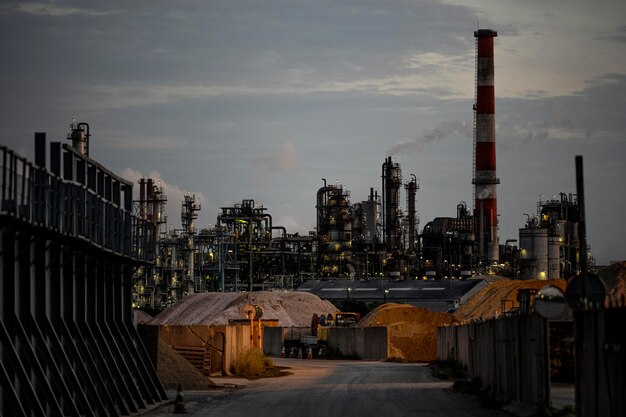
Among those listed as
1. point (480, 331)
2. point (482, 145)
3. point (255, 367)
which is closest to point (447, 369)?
point (255, 367)

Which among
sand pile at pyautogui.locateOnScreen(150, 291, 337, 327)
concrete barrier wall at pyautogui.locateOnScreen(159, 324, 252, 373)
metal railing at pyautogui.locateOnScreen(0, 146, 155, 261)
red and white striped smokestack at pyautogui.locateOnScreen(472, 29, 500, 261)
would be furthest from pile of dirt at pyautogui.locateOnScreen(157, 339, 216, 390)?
red and white striped smokestack at pyautogui.locateOnScreen(472, 29, 500, 261)

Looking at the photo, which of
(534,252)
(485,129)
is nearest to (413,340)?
(485,129)

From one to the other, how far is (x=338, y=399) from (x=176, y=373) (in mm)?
7472

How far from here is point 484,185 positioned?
349ft

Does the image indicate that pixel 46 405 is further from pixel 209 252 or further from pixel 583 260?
pixel 209 252

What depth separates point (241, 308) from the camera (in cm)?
9575

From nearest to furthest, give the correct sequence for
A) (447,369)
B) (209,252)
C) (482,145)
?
1. (447,369)
2. (482,145)
3. (209,252)

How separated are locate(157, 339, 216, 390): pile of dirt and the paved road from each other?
4.02 feet

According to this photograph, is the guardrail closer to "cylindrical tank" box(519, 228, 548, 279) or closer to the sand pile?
the sand pile

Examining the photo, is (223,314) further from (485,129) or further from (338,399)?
(338,399)

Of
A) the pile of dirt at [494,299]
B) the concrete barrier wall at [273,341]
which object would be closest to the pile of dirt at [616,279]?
the pile of dirt at [494,299]

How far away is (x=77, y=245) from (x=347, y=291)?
305ft

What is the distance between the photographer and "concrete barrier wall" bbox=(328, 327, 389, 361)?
67.9m

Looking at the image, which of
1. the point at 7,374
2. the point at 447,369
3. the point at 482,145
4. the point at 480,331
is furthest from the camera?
the point at 482,145
